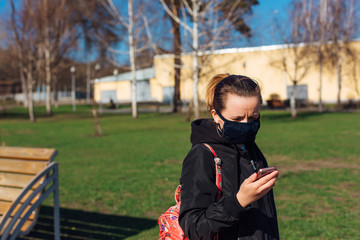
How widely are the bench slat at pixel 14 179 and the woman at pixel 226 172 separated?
8.77 feet

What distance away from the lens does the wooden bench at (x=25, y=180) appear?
3785mm

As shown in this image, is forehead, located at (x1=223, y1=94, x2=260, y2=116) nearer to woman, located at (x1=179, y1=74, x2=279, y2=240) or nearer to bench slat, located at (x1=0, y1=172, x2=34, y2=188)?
woman, located at (x1=179, y1=74, x2=279, y2=240)

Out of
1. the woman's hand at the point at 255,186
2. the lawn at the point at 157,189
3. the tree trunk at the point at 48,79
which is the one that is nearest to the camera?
the woman's hand at the point at 255,186

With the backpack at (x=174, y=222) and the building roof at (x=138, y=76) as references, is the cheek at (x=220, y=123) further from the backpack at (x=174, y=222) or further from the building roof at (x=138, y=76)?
the building roof at (x=138, y=76)

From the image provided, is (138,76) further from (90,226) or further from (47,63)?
(90,226)

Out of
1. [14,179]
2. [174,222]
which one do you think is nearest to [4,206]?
[14,179]

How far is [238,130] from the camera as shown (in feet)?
5.85

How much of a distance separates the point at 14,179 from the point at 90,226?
1.55 metres

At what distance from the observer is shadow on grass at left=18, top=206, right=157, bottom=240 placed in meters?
5.03

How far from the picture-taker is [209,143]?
1.86 metres

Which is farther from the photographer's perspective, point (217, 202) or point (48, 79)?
point (48, 79)

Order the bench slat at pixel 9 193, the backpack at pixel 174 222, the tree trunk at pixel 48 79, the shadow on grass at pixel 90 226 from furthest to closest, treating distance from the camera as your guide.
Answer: the tree trunk at pixel 48 79, the shadow on grass at pixel 90 226, the bench slat at pixel 9 193, the backpack at pixel 174 222

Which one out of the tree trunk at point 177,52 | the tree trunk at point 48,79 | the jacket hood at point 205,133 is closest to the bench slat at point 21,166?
the jacket hood at point 205,133

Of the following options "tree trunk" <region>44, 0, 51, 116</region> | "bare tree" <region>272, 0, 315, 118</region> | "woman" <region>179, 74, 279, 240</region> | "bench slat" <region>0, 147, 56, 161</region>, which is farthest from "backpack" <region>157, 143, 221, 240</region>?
"tree trunk" <region>44, 0, 51, 116</region>
